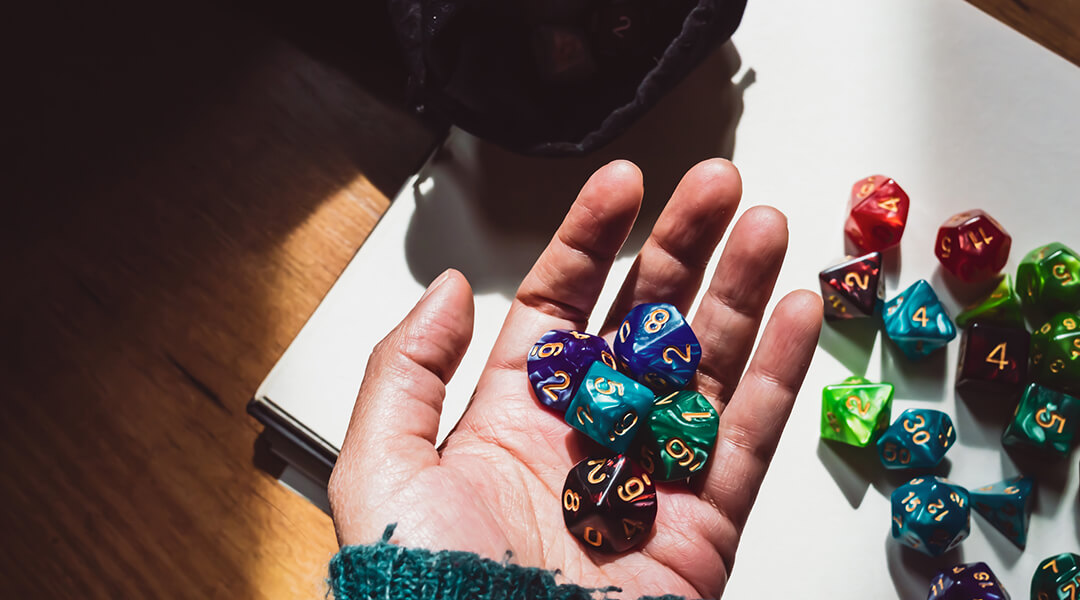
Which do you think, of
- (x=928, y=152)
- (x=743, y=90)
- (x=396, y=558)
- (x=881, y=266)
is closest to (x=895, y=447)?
(x=881, y=266)

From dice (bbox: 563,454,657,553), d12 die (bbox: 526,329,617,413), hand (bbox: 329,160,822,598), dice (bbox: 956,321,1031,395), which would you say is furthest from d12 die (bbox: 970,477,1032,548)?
d12 die (bbox: 526,329,617,413)

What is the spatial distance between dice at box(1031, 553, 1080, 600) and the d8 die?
2.60 ft

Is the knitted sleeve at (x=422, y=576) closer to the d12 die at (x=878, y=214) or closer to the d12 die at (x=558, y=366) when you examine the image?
the d12 die at (x=558, y=366)

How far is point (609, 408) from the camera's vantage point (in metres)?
1.09

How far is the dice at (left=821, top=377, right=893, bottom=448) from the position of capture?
4.22 ft

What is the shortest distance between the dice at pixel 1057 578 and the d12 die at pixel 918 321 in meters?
0.41

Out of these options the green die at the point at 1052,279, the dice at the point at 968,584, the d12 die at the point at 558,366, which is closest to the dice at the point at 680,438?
the d12 die at the point at 558,366

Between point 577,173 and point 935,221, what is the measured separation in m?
0.74

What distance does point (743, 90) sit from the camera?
155 cm

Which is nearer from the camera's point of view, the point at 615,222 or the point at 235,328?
the point at 615,222

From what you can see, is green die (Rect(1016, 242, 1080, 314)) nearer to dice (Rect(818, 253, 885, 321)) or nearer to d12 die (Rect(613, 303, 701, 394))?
dice (Rect(818, 253, 885, 321))

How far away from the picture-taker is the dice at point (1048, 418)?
51.8 inches

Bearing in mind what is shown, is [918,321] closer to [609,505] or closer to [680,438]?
[680,438]

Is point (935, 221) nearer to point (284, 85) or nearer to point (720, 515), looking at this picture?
point (720, 515)
